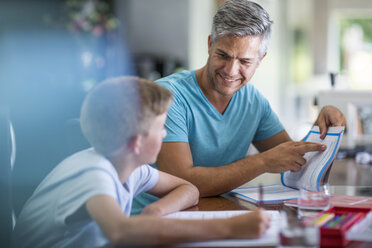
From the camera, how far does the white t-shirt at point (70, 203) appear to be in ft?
2.85

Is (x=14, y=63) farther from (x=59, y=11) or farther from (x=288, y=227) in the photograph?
(x=288, y=227)

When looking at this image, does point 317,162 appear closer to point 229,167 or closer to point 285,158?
point 285,158

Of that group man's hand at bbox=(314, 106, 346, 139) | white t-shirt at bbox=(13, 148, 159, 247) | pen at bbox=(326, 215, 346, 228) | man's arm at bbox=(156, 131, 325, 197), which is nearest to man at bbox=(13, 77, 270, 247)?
white t-shirt at bbox=(13, 148, 159, 247)

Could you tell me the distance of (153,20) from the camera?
17.3ft

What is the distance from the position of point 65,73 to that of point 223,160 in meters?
3.62

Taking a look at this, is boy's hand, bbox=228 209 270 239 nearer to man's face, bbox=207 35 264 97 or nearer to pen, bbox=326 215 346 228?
pen, bbox=326 215 346 228

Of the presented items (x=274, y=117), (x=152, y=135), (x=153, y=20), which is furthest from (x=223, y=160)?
(x=153, y=20)

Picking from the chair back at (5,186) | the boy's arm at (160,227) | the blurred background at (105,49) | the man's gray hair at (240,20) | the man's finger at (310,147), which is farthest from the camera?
the blurred background at (105,49)

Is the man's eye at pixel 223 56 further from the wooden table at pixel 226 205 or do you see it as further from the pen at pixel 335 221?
the pen at pixel 335 221

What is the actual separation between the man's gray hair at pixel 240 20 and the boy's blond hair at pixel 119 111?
0.51 metres

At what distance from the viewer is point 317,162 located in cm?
130

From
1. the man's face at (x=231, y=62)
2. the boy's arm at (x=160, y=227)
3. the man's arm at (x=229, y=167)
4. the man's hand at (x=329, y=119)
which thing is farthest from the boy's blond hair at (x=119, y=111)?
the man's hand at (x=329, y=119)

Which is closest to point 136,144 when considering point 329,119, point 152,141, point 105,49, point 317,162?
point 152,141

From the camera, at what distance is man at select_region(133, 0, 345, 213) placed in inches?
52.8
